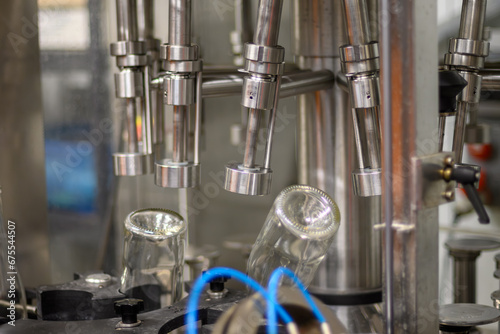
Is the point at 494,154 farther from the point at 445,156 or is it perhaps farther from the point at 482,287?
the point at 445,156

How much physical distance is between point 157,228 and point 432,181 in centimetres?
32

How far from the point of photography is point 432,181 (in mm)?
562

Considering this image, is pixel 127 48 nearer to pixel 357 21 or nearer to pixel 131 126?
pixel 131 126

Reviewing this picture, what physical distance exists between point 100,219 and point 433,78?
2.66ft

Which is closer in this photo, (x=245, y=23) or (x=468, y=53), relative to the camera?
(x=468, y=53)

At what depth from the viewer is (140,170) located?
814mm

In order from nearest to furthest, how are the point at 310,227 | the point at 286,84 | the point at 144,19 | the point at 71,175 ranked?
the point at 310,227 < the point at 286,84 < the point at 144,19 < the point at 71,175

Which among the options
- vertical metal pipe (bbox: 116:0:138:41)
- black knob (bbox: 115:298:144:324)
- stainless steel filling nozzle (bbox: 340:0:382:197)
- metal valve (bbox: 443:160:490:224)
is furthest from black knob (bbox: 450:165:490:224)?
vertical metal pipe (bbox: 116:0:138:41)

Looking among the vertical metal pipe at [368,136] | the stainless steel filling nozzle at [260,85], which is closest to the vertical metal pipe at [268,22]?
the stainless steel filling nozzle at [260,85]

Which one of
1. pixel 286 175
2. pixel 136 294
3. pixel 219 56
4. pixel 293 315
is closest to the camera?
pixel 293 315

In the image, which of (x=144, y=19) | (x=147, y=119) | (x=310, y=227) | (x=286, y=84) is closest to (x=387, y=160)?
(x=310, y=227)

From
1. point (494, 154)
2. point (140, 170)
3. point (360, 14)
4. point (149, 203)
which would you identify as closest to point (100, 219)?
point (149, 203)

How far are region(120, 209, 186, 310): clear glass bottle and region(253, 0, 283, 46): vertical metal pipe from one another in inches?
8.8

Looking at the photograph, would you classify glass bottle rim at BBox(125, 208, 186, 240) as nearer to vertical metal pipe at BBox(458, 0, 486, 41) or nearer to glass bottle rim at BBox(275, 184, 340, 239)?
glass bottle rim at BBox(275, 184, 340, 239)
